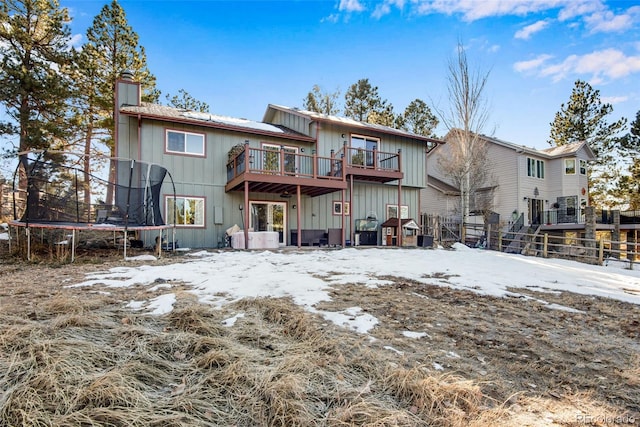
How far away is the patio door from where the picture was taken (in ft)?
40.8

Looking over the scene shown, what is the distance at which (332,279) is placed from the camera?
5402mm

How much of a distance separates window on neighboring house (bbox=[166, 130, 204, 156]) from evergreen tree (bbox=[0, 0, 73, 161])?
6975mm

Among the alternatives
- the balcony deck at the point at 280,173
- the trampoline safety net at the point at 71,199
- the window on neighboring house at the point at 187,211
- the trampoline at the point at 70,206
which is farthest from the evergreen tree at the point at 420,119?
the trampoline safety net at the point at 71,199

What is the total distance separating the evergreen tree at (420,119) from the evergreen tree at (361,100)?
2.82 meters

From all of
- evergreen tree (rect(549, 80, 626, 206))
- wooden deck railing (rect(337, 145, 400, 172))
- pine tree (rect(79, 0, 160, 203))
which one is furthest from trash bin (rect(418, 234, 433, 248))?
evergreen tree (rect(549, 80, 626, 206))

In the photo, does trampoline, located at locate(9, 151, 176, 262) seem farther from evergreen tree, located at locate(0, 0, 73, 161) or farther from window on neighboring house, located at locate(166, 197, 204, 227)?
evergreen tree, located at locate(0, 0, 73, 161)

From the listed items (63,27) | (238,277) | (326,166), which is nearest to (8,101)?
(63,27)

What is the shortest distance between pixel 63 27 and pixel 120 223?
13096mm

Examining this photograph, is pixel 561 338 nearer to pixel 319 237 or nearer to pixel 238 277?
pixel 238 277

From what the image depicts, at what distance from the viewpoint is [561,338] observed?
3162mm

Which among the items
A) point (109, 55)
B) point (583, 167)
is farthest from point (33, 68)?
point (583, 167)

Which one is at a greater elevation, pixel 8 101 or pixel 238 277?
pixel 8 101

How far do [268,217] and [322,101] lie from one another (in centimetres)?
1597

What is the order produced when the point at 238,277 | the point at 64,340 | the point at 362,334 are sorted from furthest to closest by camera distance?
1. the point at 238,277
2. the point at 362,334
3. the point at 64,340
